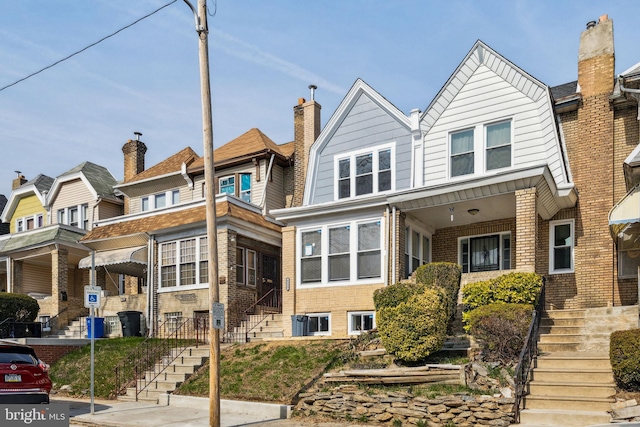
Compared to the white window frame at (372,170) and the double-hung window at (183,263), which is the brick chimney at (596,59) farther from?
the double-hung window at (183,263)

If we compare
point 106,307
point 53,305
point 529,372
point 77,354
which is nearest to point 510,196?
point 529,372

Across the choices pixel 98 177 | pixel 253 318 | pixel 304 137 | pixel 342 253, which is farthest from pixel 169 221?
pixel 98 177

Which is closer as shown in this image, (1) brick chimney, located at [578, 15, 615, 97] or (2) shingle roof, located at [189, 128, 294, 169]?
(1) brick chimney, located at [578, 15, 615, 97]

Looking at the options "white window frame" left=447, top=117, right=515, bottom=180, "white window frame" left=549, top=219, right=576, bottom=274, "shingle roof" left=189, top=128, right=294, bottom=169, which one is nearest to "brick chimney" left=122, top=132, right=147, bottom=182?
"shingle roof" left=189, top=128, right=294, bottom=169

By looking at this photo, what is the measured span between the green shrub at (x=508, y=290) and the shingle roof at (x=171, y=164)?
56.2 ft

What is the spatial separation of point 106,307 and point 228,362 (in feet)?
37.8

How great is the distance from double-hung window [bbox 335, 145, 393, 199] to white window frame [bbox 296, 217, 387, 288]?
1585mm

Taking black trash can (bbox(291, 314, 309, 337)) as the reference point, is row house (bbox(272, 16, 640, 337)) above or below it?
above

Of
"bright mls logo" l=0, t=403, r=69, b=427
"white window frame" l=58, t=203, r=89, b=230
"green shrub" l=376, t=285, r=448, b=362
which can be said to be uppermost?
"white window frame" l=58, t=203, r=89, b=230

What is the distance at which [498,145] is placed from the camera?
18.5 m

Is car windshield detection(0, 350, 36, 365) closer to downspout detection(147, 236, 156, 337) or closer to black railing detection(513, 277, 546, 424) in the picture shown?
black railing detection(513, 277, 546, 424)

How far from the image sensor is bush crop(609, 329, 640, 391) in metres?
10.5

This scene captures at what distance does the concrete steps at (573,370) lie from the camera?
10500 millimetres

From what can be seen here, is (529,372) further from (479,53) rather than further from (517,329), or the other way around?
(479,53)
